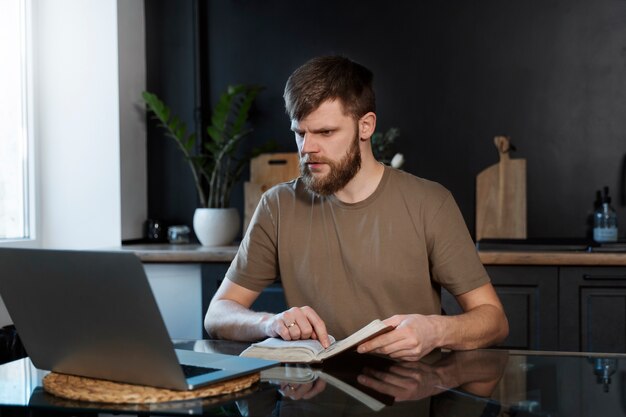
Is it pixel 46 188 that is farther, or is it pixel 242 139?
pixel 242 139

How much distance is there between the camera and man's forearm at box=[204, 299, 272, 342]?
218cm

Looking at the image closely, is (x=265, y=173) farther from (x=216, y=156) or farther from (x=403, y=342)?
(x=403, y=342)

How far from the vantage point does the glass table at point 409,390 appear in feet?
4.73

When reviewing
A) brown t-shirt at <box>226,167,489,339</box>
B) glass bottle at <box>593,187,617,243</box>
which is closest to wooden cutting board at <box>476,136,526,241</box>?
glass bottle at <box>593,187,617,243</box>

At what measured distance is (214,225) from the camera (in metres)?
4.02

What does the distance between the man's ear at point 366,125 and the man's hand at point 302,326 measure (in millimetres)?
681

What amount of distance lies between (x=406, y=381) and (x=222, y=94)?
9.22ft

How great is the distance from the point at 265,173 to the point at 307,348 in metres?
2.44

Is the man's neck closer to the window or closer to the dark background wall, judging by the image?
the dark background wall

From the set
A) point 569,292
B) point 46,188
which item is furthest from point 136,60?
point 569,292

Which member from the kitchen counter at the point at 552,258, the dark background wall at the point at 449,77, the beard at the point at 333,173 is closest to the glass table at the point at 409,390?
the beard at the point at 333,173

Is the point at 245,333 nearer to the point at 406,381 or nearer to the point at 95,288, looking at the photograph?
the point at 406,381

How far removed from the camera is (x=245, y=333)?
7.27ft

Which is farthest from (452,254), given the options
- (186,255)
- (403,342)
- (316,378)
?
(186,255)
